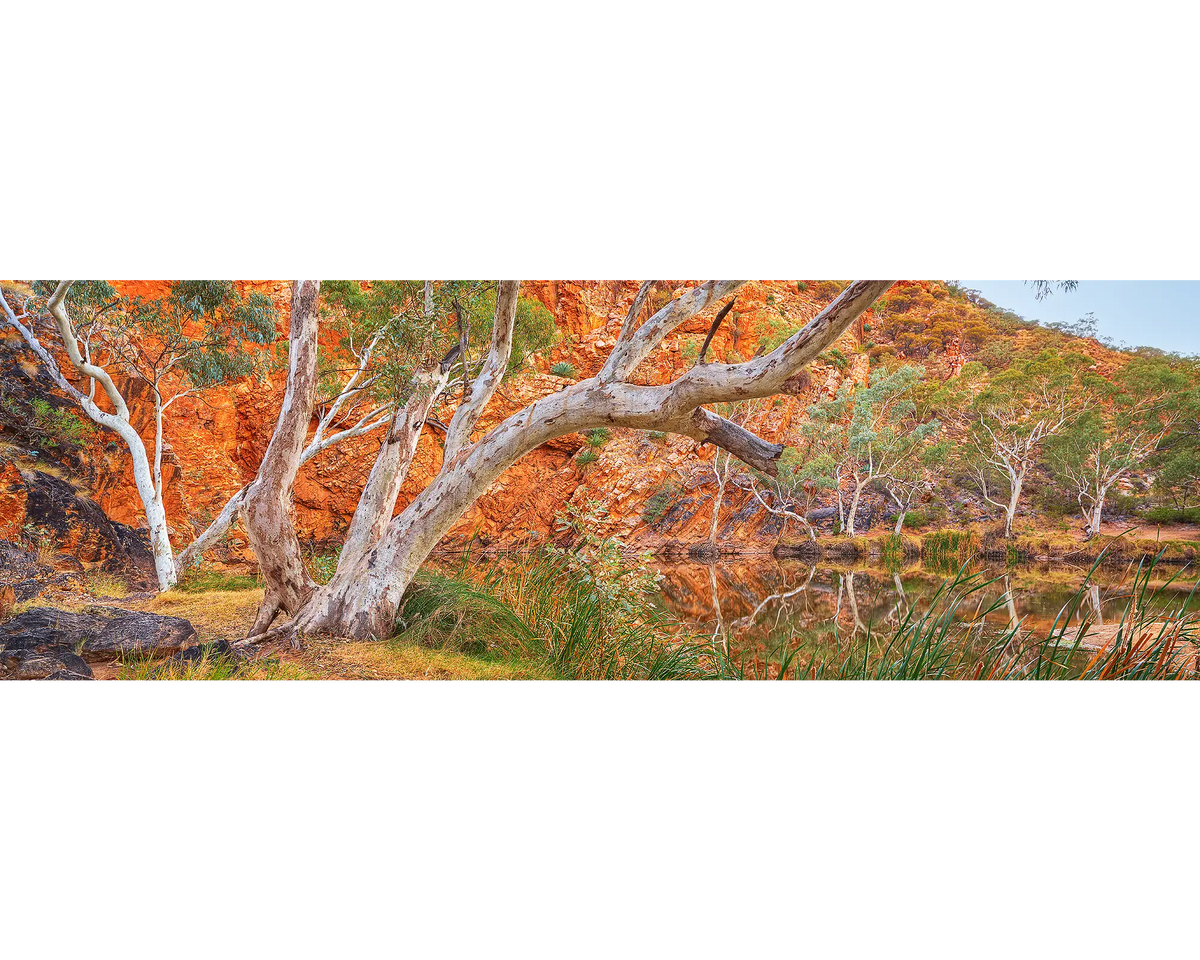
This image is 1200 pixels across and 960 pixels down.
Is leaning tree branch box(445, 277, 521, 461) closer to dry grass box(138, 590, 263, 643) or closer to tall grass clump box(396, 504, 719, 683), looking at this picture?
tall grass clump box(396, 504, 719, 683)

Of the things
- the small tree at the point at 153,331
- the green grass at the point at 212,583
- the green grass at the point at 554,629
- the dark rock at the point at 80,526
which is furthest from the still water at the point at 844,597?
the dark rock at the point at 80,526

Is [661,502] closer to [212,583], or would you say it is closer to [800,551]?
[800,551]

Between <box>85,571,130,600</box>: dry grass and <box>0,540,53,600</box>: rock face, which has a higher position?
<box>0,540,53,600</box>: rock face

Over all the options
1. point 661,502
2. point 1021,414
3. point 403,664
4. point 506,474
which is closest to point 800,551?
point 661,502

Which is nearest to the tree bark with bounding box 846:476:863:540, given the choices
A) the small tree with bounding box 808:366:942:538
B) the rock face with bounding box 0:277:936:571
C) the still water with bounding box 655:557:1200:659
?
the small tree with bounding box 808:366:942:538

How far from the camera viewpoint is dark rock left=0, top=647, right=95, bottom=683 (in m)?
2.29

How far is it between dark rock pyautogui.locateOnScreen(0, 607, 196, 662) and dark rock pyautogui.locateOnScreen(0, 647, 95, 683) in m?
0.14

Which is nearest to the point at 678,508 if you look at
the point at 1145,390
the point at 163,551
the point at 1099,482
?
the point at 1099,482

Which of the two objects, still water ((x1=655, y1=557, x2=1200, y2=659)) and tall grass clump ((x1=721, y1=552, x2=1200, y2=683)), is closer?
tall grass clump ((x1=721, y1=552, x2=1200, y2=683))

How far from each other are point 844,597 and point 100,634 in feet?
23.7

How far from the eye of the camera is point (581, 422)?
307 centimetres

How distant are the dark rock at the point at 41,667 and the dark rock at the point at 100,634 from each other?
14 cm

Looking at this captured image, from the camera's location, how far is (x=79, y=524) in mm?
6160

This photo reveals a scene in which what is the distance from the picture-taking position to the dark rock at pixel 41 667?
2.29 meters
